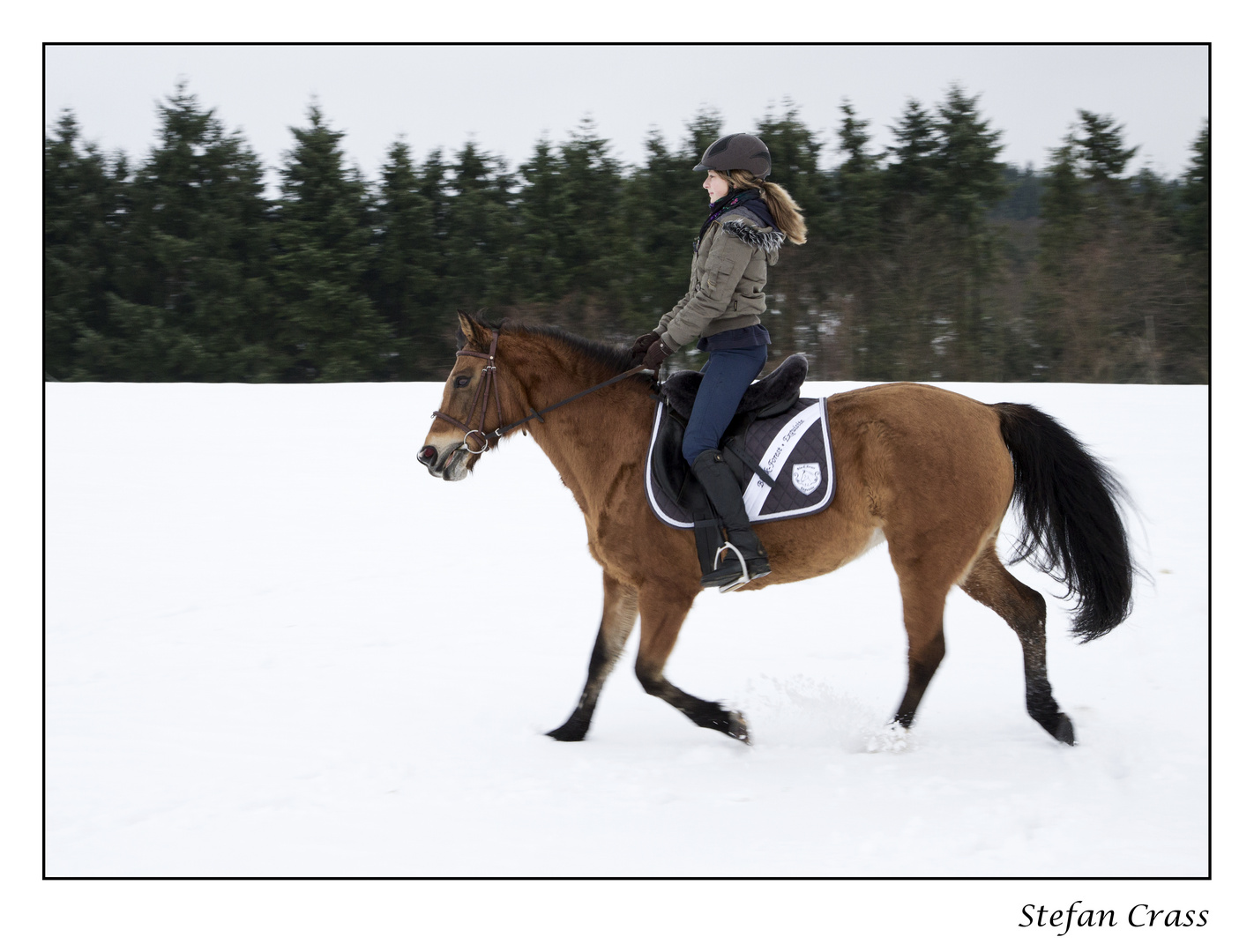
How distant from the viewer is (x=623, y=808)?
3879 millimetres

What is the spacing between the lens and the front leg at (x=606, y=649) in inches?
185

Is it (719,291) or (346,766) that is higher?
(719,291)

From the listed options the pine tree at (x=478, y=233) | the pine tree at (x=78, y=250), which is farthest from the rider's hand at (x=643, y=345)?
the pine tree at (x=78, y=250)

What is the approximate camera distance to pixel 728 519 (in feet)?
14.3

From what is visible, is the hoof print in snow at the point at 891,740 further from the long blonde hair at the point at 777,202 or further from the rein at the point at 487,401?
the long blonde hair at the point at 777,202

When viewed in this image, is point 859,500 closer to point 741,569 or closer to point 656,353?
point 741,569

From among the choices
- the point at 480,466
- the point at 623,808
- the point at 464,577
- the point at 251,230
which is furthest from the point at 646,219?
the point at 623,808

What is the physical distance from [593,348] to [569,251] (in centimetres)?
1196

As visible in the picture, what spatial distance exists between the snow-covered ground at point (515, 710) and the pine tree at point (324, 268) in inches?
260

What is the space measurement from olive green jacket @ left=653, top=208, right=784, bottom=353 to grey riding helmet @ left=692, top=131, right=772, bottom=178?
24 cm

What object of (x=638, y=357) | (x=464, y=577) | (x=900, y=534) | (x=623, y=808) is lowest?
(x=623, y=808)

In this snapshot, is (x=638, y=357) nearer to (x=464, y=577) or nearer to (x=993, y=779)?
(x=993, y=779)

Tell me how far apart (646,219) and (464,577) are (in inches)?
395

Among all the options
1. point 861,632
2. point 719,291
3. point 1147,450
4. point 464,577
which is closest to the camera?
point 719,291
